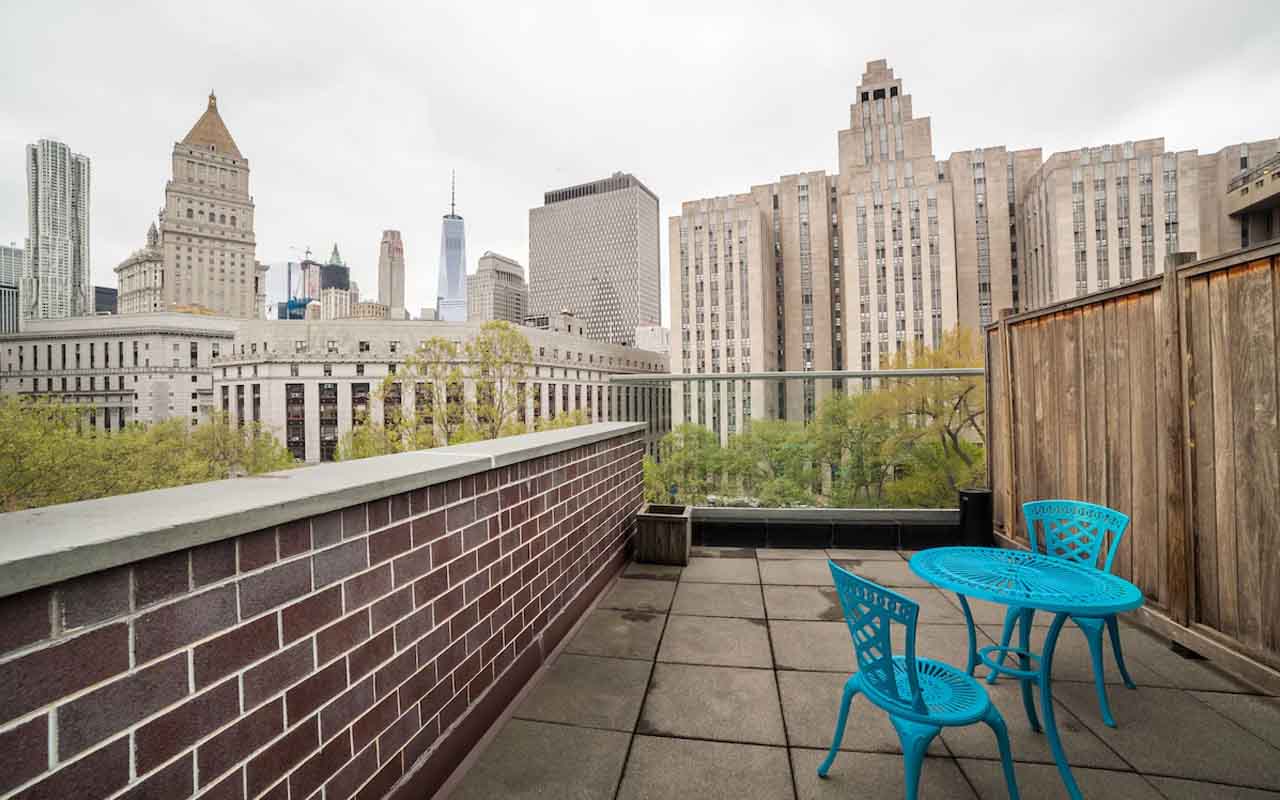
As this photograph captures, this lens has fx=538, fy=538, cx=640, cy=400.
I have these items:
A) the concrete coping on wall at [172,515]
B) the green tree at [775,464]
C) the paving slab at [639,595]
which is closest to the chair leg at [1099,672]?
the paving slab at [639,595]

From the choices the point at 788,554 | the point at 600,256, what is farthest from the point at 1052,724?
the point at 600,256

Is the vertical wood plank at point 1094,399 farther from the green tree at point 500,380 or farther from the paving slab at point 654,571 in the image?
the green tree at point 500,380

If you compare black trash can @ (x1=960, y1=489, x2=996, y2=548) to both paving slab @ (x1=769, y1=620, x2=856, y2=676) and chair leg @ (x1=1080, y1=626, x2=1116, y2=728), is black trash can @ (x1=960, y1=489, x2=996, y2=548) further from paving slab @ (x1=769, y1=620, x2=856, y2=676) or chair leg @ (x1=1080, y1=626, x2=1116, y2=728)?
chair leg @ (x1=1080, y1=626, x2=1116, y2=728)

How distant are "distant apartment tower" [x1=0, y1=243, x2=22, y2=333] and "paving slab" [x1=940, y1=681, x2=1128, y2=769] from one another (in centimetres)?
13616

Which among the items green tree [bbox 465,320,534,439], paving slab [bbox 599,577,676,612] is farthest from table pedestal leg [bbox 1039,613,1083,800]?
green tree [bbox 465,320,534,439]

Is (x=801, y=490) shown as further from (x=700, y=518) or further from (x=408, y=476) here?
(x=408, y=476)

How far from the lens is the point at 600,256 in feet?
510

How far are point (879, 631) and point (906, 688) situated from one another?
1.15ft

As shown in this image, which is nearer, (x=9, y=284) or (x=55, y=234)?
(x=55, y=234)

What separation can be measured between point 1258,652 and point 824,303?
8483 cm

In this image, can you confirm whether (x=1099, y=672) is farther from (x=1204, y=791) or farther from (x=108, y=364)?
→ (x=108, y=364)

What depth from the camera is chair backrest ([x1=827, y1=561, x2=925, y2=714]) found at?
1612mm

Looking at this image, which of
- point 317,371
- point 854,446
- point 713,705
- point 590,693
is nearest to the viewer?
point 713,705

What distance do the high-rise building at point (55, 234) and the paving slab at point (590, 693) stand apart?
420ft
